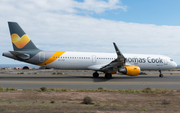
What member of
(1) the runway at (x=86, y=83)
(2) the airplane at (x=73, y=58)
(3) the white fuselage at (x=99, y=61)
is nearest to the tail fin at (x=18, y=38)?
(2) the airplane at (x=73, y=58)

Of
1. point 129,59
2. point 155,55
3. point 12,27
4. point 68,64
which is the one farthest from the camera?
point 155,55

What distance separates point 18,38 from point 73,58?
7464mm

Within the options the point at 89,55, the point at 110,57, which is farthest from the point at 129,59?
the point at 89,55

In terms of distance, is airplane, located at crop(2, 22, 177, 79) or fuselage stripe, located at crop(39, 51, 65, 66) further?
fuselage stripe, located at crop(39, 51, 65, 66)

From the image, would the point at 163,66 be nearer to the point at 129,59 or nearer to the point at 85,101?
the point at 129,59

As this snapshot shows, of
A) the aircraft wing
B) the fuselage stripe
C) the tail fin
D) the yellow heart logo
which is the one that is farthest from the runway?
the yellow heart logo

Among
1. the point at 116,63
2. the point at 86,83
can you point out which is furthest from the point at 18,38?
the point at 116,63

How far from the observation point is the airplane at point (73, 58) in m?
19.5

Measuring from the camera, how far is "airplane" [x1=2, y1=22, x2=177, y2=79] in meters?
19.5

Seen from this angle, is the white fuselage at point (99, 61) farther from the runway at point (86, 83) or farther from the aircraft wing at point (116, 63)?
the runway at point (86, 83)

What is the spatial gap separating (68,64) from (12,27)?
27.7ft

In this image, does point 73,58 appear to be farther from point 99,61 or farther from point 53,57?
point 99,61

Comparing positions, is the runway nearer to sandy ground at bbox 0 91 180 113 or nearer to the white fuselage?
the white fuselage

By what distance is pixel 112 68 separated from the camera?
2052 centimetres
